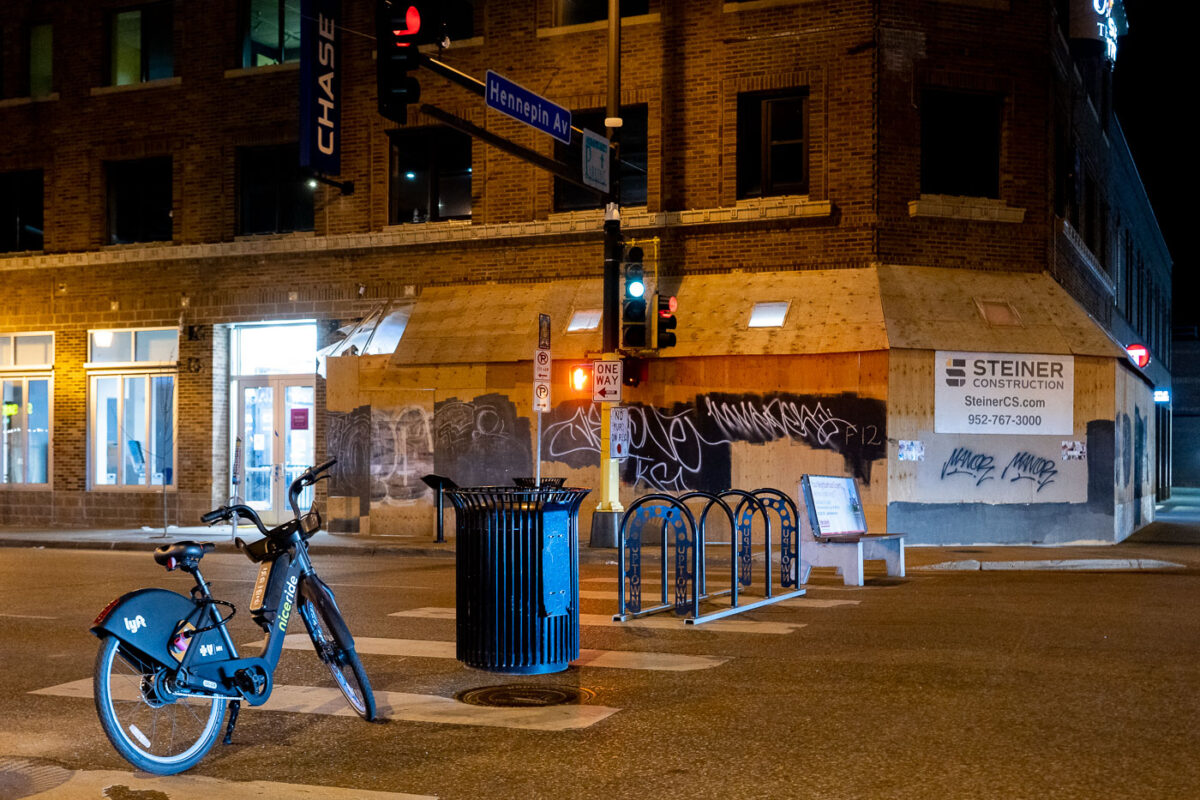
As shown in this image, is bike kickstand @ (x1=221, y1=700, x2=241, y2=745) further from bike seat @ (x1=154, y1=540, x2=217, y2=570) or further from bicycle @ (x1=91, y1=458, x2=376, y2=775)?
bike seat @ (x1=154, y1=540, x2=217, y2=570)

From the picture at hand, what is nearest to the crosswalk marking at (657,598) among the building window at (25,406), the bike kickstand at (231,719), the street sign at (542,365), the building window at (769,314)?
the street sign at (542,365)

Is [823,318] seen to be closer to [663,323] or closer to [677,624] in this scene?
[663,323]

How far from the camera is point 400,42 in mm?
11859

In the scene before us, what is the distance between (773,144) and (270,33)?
33.4ft

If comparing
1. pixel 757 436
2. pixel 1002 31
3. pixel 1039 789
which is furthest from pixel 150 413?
pixel 1039 789

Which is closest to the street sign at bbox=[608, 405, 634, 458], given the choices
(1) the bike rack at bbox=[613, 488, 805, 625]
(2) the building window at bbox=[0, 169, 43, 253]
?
(1) the bike rack at bbox=[613, 488, 805, 625]

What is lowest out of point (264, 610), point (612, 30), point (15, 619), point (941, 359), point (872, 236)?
point (15, 619)

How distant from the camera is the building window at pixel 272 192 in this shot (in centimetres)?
2338

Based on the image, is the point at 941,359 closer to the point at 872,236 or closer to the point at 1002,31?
the point at 872,236

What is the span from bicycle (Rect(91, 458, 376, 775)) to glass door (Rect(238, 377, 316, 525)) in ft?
54.3

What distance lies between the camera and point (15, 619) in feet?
36.4

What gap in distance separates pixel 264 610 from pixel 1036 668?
5.16m

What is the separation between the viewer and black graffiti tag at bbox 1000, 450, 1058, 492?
19031mm

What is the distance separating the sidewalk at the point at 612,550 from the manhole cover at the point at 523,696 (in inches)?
357
